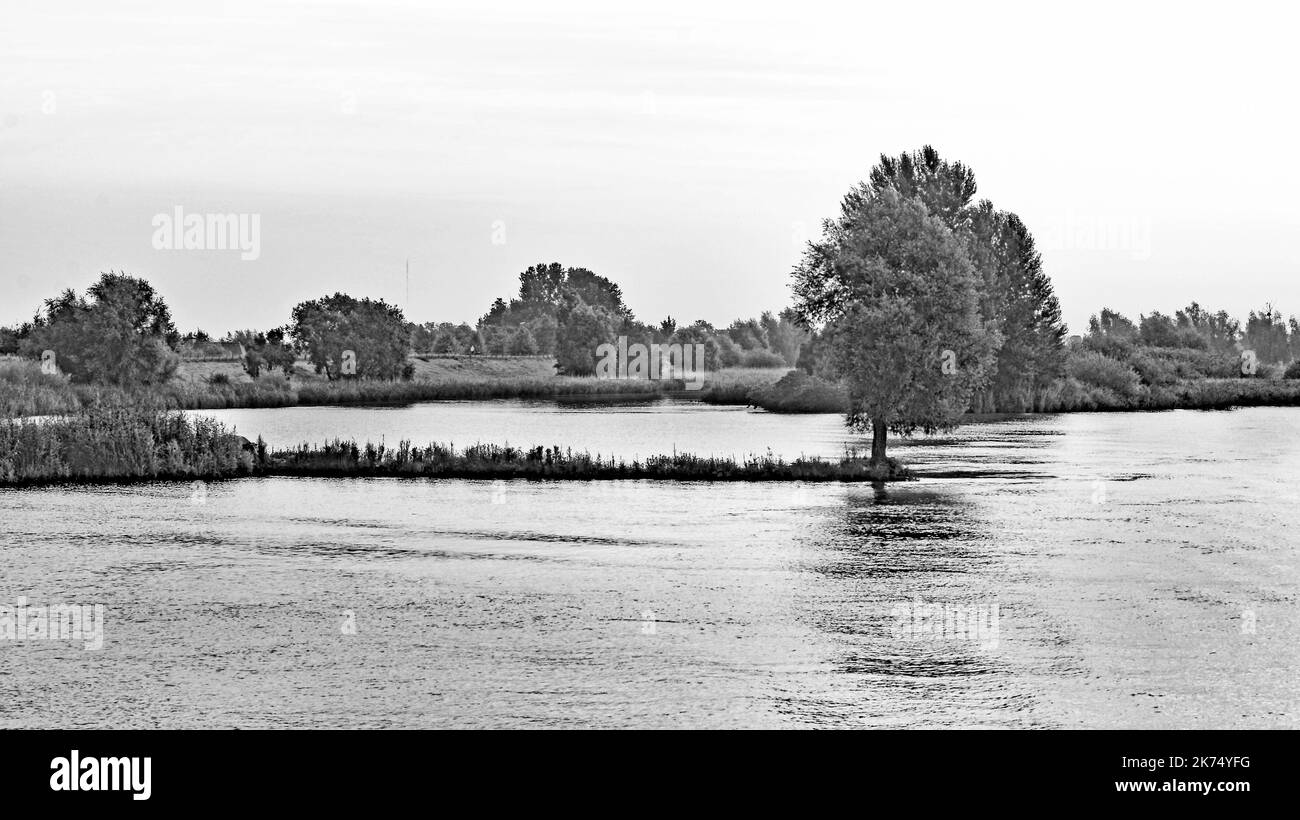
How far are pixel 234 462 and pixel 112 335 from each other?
63982mm

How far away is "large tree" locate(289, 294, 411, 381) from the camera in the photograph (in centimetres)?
13612

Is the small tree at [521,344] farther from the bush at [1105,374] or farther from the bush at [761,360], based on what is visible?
the bush at [1105,374]

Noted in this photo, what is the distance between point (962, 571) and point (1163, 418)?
69.0m

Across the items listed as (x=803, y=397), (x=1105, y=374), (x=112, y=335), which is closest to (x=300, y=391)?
(x=112, y=335)

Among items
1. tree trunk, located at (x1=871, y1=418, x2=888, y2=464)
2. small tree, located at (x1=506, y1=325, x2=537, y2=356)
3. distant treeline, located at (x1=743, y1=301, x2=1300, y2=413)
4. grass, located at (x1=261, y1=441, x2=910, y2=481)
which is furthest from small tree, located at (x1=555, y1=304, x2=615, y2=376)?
tree trunk, located at (x1=871, y1=418, x2=888, y2=464)

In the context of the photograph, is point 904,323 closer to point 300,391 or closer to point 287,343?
point 300,391

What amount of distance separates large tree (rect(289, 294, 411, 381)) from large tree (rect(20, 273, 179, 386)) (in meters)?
29.1

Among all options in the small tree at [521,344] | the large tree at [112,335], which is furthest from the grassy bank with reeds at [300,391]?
the small tree at [521,344]

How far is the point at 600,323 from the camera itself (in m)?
166

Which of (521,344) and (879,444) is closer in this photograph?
(879,444)

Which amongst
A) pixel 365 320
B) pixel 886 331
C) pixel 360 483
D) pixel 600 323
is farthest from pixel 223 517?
pixel 600 323

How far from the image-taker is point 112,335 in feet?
337
